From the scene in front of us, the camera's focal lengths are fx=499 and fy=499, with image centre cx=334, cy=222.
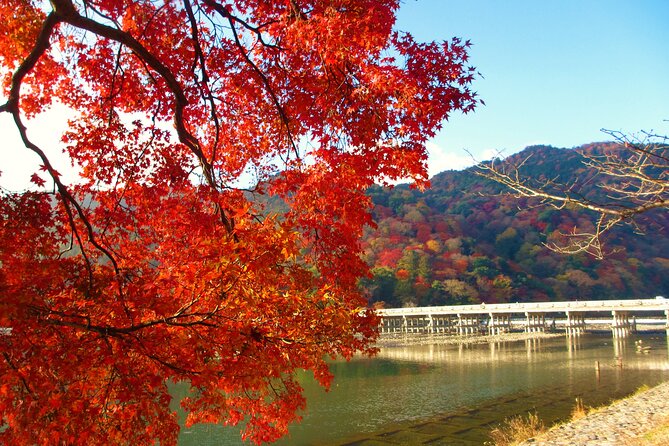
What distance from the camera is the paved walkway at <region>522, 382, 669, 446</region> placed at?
31.2 ft

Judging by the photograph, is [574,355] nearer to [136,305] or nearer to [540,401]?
[540,401]

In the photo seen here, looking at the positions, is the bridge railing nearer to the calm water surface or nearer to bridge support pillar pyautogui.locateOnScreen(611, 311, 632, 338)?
bridge support pillar pyautogui.locateOnScreen(611, 311, 632, 338)

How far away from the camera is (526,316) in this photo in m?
47.8


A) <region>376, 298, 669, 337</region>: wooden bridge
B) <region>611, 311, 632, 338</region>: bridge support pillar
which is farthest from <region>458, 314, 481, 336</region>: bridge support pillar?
<region>611, 311, 632, 338</region>: bridge support pillar

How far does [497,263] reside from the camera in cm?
5825

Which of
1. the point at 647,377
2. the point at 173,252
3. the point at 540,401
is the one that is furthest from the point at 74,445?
the point at 647,377

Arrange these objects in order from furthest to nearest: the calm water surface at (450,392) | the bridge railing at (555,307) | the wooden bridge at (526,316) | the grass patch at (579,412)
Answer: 1. the wooden bridge at (526,316)
2. the bridge railing at (555,307)
3. the calm water surface at (450,392)
4. the grass patch at (579,412)

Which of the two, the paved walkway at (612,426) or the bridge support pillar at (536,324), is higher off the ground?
the bridge support pillar at (536,324)

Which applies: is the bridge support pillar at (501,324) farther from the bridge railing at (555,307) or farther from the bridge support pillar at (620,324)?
the bridge support pillar at (620,324)

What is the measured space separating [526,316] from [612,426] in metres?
39.6

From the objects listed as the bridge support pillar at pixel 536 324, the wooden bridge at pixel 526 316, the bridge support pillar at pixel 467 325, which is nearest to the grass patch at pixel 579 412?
the wooden bridge at pixel 526 316

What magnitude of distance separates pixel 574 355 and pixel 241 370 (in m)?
30.4

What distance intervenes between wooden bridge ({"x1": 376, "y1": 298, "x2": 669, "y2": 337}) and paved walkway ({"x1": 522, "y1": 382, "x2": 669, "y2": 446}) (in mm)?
25852

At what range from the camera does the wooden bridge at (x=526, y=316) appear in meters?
39.2
